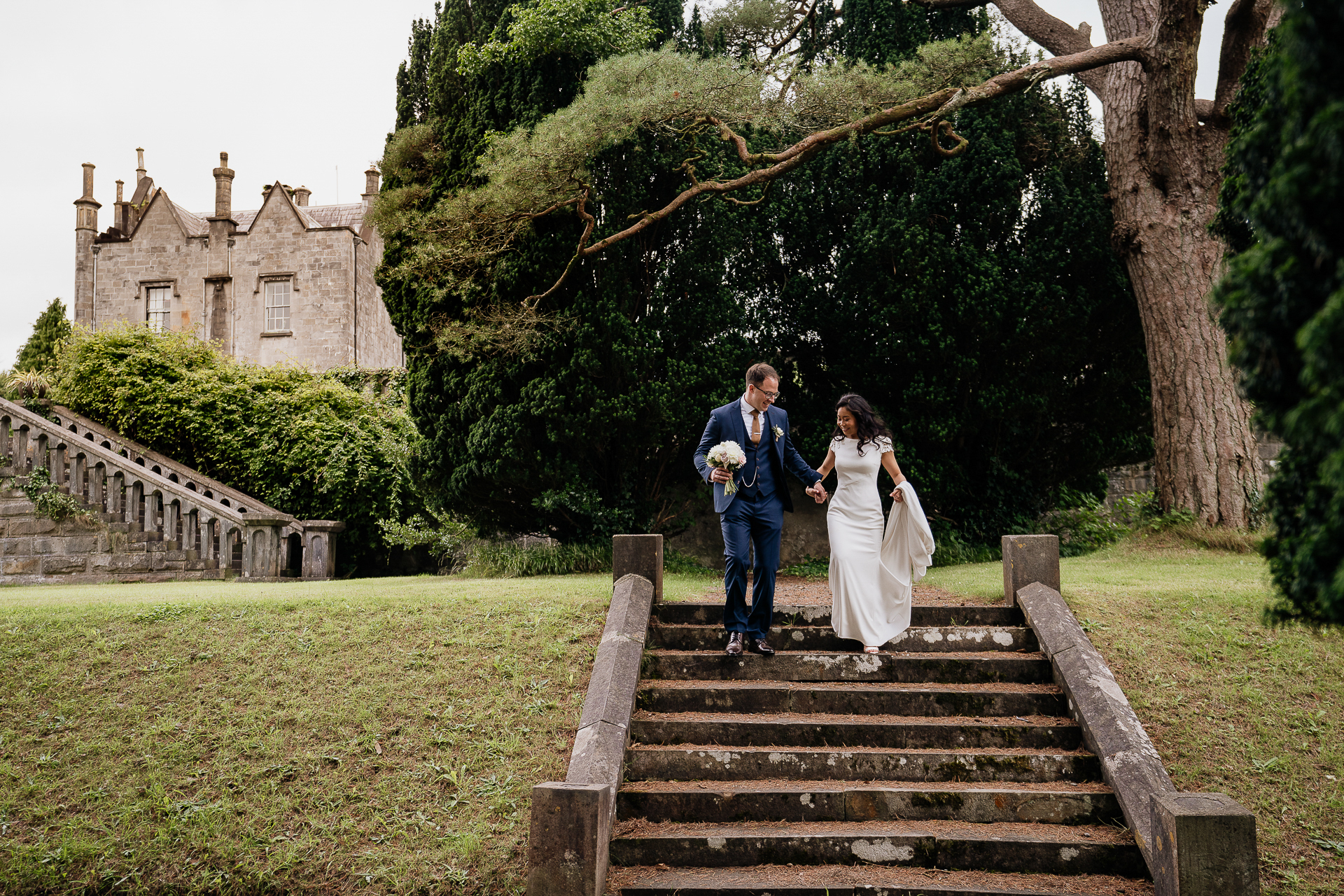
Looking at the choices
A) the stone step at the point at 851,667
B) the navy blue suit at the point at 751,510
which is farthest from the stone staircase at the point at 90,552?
the navy blue suit at the point at 751,510

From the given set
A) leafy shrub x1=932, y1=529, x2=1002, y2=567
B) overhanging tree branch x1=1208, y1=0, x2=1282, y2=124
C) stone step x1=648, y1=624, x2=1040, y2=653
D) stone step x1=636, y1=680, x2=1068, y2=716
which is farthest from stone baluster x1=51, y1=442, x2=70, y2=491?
overhanging tree branch x1=1208, y1=0, x2=1282, y2=124

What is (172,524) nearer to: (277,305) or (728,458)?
(728,458)

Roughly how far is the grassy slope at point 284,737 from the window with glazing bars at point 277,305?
22262 mm

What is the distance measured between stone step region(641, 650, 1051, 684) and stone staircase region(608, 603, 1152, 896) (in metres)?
0.01

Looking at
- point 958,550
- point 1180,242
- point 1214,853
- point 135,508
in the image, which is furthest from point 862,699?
point 135,508

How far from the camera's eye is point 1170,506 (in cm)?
1067

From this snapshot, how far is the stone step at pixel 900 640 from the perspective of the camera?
670cm

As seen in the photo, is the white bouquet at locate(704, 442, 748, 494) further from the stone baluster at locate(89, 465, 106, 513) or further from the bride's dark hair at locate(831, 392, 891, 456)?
the stone baluster at locate(89, 465, 106, 513)

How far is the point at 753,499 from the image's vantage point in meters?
6.36

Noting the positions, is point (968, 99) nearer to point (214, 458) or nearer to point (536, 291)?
point (536, 291)

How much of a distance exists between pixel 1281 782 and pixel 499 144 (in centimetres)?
963

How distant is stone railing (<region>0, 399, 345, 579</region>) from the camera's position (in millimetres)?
12312

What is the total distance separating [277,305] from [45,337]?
27.9 feet

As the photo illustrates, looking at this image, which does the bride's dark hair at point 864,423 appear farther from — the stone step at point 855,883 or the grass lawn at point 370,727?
the stone step at point 855,883
